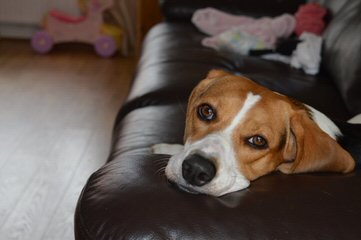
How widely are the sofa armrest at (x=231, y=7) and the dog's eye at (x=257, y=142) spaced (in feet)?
7.78

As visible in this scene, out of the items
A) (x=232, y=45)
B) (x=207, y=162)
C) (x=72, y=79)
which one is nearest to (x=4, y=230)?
(x=207, y=162)

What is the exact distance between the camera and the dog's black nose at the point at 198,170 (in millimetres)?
1385

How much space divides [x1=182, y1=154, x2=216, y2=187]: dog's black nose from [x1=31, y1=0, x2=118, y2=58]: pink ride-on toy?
3.71 m

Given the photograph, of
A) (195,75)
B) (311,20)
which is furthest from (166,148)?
(311,20)

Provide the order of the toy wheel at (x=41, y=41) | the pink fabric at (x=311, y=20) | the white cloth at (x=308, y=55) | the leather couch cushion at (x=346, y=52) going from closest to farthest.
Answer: the leather couch cushion at (x=346, y=52), the white cloth at (x=308, y=55), the pink fabric at (x=311, y=20), the toy wheel at (x=41, y=41)

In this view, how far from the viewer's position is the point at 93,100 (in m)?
3.95

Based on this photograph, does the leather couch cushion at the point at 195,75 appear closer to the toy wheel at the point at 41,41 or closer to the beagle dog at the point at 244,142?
the beagle dog at the point at 244,142

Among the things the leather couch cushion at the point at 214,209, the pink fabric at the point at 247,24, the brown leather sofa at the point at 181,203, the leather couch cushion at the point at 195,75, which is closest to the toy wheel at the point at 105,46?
the pink fabric at the point at 247,24

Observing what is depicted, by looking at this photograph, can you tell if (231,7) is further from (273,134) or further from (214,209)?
(214,209)

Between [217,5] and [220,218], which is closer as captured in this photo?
[220,218]

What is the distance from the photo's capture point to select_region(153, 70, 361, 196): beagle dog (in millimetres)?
1401

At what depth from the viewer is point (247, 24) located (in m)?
3.54

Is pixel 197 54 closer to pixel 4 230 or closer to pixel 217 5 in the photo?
pixel 217 5

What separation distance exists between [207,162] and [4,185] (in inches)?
61.9
